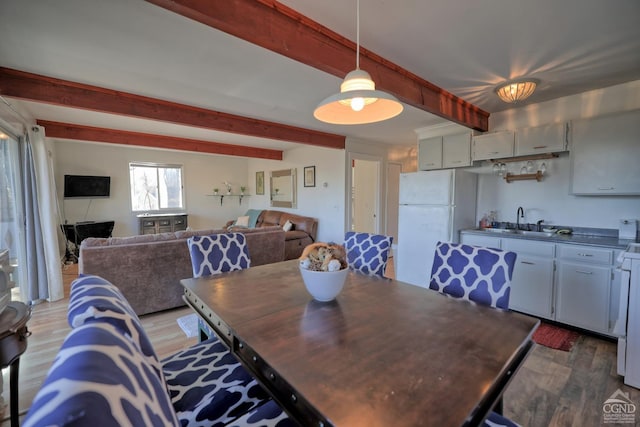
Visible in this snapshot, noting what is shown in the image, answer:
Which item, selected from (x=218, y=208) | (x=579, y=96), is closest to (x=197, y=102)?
(x=579, y=96)

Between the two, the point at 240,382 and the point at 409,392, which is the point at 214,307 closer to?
the point at 240,382

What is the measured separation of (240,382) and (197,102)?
10.2 feet

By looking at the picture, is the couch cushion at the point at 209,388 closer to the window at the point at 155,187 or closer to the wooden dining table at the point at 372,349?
the wooden dining table at the point at 372,349

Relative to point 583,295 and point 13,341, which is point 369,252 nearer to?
point 583,295

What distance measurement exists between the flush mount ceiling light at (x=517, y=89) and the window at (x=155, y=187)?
262 inches

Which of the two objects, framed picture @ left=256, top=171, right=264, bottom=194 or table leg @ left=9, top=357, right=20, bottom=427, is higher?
framed picture @ left=256, top=171, right=264, bottom=194

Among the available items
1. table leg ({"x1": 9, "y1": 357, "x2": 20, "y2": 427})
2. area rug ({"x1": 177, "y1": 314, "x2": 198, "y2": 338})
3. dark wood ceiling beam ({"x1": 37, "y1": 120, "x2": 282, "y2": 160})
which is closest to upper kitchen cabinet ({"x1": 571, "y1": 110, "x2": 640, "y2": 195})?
area rug ({"x1": 177, "y1": 314, "x2": 198, "y2": 338})

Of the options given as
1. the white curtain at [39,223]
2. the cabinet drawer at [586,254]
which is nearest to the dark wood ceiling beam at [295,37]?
the cabinet drawer at [586,254]

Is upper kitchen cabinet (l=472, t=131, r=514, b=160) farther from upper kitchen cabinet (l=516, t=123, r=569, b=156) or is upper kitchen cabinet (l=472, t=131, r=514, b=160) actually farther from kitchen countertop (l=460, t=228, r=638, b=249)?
kitchen countertop (l=460, t=228, r=638, b=249)

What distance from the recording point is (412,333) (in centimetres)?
111

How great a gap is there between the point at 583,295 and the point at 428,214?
1.62 m

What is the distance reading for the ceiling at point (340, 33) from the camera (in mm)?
1590

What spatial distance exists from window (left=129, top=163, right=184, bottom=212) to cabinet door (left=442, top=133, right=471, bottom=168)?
5951mm

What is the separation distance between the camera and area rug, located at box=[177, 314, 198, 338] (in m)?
2.56
